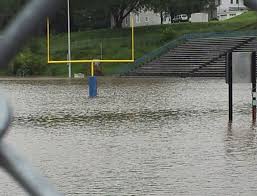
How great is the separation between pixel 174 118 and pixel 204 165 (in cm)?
748

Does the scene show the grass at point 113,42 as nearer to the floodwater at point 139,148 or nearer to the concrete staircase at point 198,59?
the concrete staircase at point 198,59

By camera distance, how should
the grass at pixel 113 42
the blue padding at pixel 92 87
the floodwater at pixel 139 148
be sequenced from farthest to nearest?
the grass at pixel 113 42
the blue padding at pixel 92 87
the floodwater at pixel 139 148

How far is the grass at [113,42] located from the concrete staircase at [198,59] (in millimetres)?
3470

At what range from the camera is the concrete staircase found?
45.9 meters

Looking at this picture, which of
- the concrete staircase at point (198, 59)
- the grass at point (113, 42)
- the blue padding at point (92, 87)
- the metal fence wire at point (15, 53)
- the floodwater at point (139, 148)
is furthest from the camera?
the grass at point (113, 42)

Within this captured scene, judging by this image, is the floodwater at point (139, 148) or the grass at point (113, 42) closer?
the floodwater at point (139, 148)

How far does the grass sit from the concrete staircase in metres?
3.47

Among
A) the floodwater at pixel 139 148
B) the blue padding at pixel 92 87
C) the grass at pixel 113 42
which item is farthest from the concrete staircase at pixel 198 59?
the floodwater at pixel 139 148

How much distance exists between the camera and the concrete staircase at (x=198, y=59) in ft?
151

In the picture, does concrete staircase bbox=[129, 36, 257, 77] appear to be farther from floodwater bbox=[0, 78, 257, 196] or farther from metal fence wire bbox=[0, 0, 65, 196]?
metal fence wire bbox=[0, 0, 65, 196]

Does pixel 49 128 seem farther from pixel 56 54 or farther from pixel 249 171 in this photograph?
pixel 56 54

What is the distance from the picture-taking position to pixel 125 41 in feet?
198

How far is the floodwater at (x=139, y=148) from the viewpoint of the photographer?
290 inches

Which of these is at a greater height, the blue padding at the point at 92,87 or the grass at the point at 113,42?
the grass at the point at 113,42
